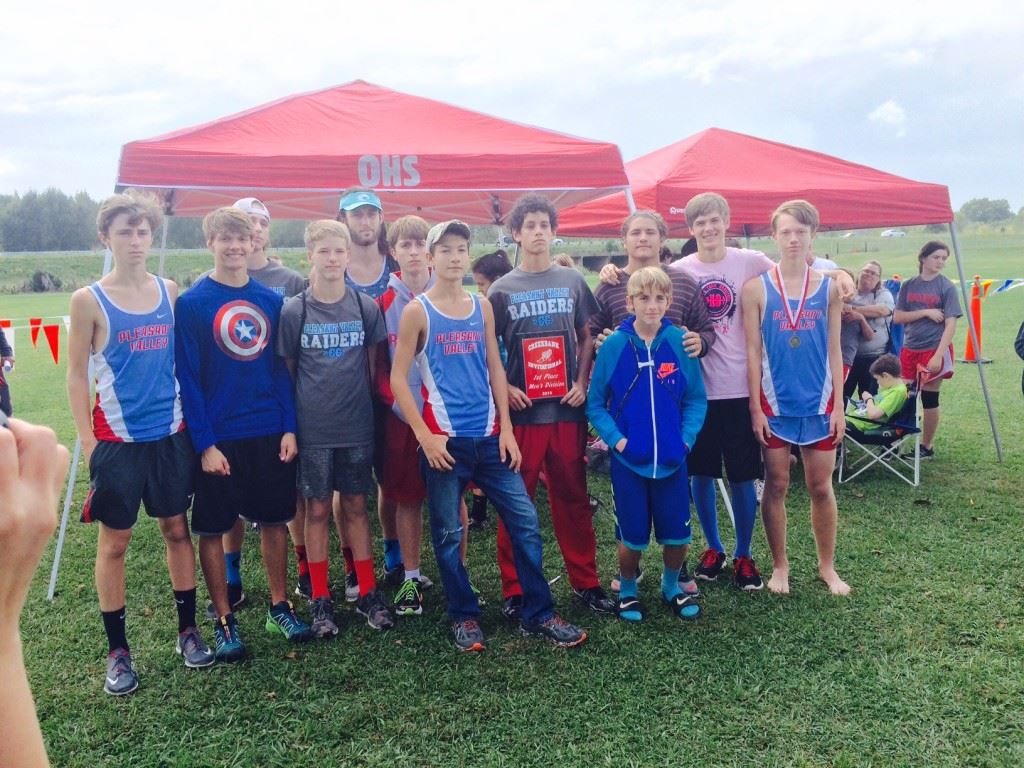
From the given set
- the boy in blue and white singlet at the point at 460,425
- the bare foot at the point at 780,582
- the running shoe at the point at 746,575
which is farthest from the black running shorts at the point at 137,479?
the bare foot at the point at 780,582

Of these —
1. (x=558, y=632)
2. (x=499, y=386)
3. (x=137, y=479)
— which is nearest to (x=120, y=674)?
(x=137, y=479)

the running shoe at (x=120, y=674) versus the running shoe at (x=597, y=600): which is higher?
the running shoe at (x=120, y=674)

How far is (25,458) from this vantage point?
721mm

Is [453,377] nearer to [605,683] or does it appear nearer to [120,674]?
[605,683]

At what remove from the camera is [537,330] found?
3.62m

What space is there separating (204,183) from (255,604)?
95.7 inches

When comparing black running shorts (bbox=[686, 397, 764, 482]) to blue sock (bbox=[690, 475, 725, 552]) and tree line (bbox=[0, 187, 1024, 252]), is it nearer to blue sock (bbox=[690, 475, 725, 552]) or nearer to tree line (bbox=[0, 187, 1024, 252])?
blue sock (bbox=[690, 475, 725, 552])

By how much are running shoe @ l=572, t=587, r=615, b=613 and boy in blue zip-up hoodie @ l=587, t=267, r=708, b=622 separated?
0.37ft

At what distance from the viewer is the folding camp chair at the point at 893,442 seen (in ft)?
19.0

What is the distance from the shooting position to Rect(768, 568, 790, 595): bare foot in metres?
3.94

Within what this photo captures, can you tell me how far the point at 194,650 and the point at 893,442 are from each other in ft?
17.3

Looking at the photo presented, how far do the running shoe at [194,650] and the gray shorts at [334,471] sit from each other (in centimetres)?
79

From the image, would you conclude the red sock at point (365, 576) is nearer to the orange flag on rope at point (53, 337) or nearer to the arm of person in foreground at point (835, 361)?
the arm of person in foreground at point (835, 361)

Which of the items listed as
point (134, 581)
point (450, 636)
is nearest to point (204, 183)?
point (134, 581)
